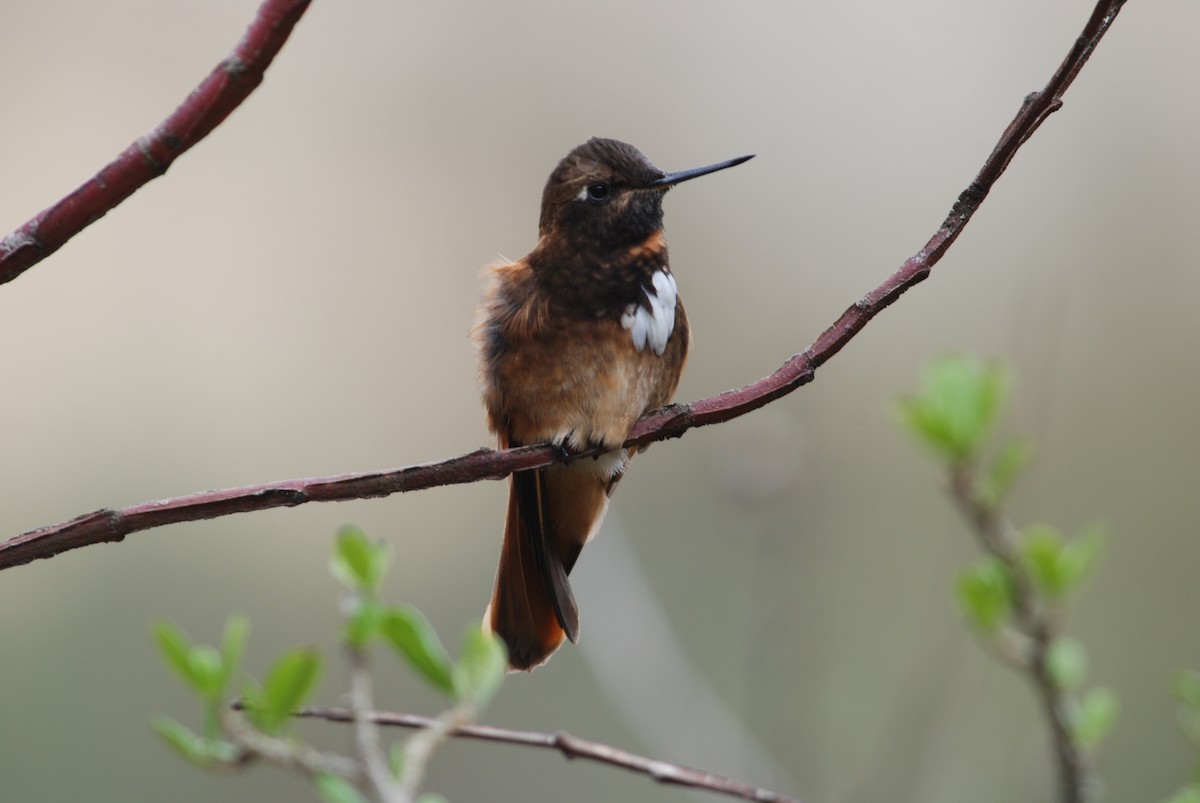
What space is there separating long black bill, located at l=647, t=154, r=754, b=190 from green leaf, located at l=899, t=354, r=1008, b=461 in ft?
1.55

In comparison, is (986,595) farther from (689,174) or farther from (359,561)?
(689,174)

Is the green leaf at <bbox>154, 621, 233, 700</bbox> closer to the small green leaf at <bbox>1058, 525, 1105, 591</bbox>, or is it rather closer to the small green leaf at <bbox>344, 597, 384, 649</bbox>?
the small green leaf at <bbox>344, 597, 384, 649</bbox>

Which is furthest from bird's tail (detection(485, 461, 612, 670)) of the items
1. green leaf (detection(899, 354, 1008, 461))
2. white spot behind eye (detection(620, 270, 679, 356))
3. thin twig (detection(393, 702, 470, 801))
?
thin twig (detection(393, 702, 470, 801))

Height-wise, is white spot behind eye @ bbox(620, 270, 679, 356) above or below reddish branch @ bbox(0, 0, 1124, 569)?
above

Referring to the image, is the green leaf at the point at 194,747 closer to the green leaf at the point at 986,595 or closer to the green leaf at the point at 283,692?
the green leaf at the point at 283,692

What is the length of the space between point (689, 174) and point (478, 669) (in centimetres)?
122

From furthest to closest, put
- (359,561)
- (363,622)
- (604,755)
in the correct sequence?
(359,561)
(363,622)
(604,755)

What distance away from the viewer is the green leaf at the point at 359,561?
157cm

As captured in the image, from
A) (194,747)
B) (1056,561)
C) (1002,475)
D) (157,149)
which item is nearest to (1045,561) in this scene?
(1056,561)

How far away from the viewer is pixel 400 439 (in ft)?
29.9

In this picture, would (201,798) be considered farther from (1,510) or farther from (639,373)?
(639,373)

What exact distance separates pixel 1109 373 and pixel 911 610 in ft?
9.52

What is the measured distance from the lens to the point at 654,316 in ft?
8.25

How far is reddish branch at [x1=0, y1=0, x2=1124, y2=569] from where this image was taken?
1174 millimetres
